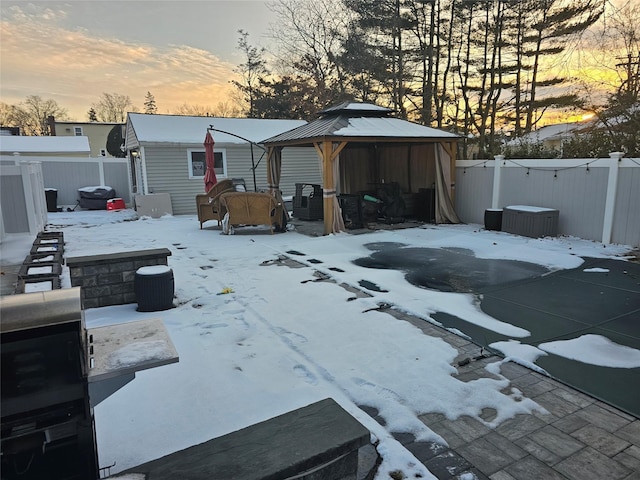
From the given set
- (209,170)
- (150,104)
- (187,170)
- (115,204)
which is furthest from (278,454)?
(150,104)

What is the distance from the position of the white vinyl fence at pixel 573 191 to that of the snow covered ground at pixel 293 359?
60.1 inches

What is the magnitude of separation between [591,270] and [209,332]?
17.2 feet

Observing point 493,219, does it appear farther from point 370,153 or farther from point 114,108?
point 114,108

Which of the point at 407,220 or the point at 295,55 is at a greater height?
the point at 295,55

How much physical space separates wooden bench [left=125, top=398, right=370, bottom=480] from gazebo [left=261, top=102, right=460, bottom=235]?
7.37 m

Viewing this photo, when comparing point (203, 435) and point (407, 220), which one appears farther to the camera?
point (407, 220)

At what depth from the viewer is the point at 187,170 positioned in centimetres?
1341

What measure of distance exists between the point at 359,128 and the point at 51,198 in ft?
37.4

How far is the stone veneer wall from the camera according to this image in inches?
175

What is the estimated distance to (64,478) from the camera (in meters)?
1.40

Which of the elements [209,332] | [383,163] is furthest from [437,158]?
[209,332]

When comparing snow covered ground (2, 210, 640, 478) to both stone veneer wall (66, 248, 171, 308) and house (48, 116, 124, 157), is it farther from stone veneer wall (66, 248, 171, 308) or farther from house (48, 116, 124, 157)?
house (48, 116, 124, 157)

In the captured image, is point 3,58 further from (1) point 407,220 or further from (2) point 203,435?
(1) point 407,220

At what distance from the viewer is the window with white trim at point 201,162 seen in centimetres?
1347
